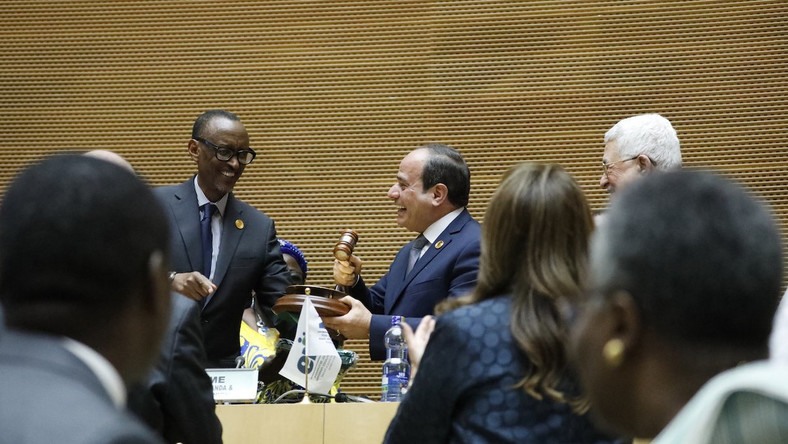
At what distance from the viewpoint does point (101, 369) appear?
107cm

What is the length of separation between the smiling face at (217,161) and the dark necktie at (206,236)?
0.05 metres

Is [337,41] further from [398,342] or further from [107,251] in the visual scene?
[107,251]

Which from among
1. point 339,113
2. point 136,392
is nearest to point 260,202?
point 339,113

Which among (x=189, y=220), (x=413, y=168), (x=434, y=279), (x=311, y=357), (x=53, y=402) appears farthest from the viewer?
(x=189, y=220)

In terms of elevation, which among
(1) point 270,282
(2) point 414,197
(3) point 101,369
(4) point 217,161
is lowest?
(1) point 270,282

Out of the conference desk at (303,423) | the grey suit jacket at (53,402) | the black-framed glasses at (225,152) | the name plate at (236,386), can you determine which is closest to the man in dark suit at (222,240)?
the black-framed glasses at (225,152)

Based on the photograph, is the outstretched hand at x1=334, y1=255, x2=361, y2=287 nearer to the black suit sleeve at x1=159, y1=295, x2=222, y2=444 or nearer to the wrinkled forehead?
the wrinkled forehead

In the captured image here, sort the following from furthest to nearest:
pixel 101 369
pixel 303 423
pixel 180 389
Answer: pixel 303 423, pixel 180 389, pixel 101 369

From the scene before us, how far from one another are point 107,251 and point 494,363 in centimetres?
92

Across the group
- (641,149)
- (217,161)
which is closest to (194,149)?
(217,161)

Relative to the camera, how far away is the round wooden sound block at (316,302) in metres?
3.25

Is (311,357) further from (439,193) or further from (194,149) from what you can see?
(194,149)

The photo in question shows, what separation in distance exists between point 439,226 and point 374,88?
70.0 inches

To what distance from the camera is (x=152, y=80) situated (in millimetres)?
5523
